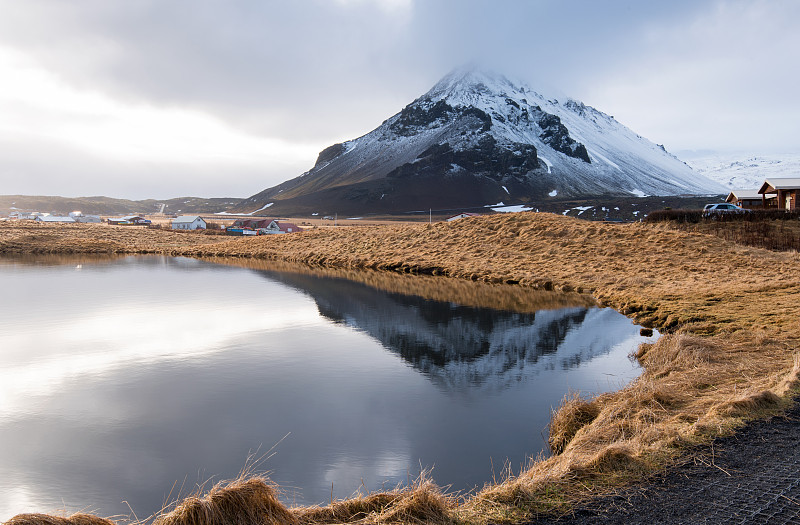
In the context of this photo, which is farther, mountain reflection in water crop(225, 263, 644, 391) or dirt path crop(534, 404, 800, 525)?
mountain reflection in water crop(225, 263, 644, 391)

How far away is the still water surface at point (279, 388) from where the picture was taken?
976 cm

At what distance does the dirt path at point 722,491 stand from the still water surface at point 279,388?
3069 mm

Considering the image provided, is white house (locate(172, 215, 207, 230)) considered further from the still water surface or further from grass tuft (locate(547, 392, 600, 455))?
grass tuft (locate(547, 392, 600, 455))

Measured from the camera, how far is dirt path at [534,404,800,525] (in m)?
6.17

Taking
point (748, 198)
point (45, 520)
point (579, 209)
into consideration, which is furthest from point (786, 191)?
point (579, 209)

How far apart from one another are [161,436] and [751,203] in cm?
7683

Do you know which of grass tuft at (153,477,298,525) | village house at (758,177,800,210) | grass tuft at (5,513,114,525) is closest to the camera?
grass tuft at (5,513,114,525)

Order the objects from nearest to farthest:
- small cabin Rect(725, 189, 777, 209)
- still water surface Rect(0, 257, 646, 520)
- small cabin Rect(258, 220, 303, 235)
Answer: still water surface Rect(0, 257, 646, 520) → small cabin Rect(725, 189, 777, 209) → small cabin Rect(258, 220, 303, 235)

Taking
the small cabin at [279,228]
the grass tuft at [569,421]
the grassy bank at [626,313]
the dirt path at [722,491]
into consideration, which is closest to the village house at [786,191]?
the grassy bank at [626,313]

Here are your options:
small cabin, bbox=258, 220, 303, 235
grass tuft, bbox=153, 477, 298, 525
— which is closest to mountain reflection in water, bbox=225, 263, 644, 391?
grass tuft, bbox=153, 477, 298, 525

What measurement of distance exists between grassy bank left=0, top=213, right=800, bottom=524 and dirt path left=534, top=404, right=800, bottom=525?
0.32m

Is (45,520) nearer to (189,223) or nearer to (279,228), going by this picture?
Result: (279,228)

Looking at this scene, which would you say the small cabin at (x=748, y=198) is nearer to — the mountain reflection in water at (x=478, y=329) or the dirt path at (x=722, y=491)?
the mountain reflection in water at (x=478, y=329)

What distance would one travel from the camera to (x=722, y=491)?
6.71 meters
